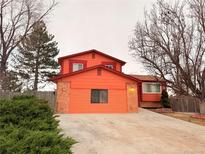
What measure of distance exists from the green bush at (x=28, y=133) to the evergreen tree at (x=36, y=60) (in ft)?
78.8

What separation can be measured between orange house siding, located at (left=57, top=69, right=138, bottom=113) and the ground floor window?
0.84ft

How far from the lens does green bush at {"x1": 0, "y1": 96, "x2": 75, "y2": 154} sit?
3.27 meters

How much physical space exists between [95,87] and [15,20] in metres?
12.6

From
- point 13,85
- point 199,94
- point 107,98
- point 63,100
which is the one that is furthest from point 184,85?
point 13,85

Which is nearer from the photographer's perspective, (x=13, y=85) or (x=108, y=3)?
(x=108, y=3)

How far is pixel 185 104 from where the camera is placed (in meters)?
22.7

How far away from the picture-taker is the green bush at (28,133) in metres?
3.27

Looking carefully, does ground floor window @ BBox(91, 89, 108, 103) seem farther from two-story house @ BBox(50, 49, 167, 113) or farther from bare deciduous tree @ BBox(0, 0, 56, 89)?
bare deciduous tree @ BBox(0, 0, 56, 89)

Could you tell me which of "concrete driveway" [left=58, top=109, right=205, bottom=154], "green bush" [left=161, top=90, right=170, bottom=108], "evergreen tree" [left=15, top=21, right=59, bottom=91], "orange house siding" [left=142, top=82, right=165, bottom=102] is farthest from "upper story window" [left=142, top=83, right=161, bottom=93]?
"evergreen tree" [left=15, top=21, right=59, bottom=91]

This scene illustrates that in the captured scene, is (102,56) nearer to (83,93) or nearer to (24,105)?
(83,93)

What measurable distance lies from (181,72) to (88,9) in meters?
9.49

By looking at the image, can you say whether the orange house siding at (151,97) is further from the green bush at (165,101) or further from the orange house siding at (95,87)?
the orange house siding at (95,87)

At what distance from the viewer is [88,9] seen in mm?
18125

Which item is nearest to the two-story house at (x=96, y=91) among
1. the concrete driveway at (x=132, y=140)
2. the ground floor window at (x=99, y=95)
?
the ground floor window at (x=99, y=95)
